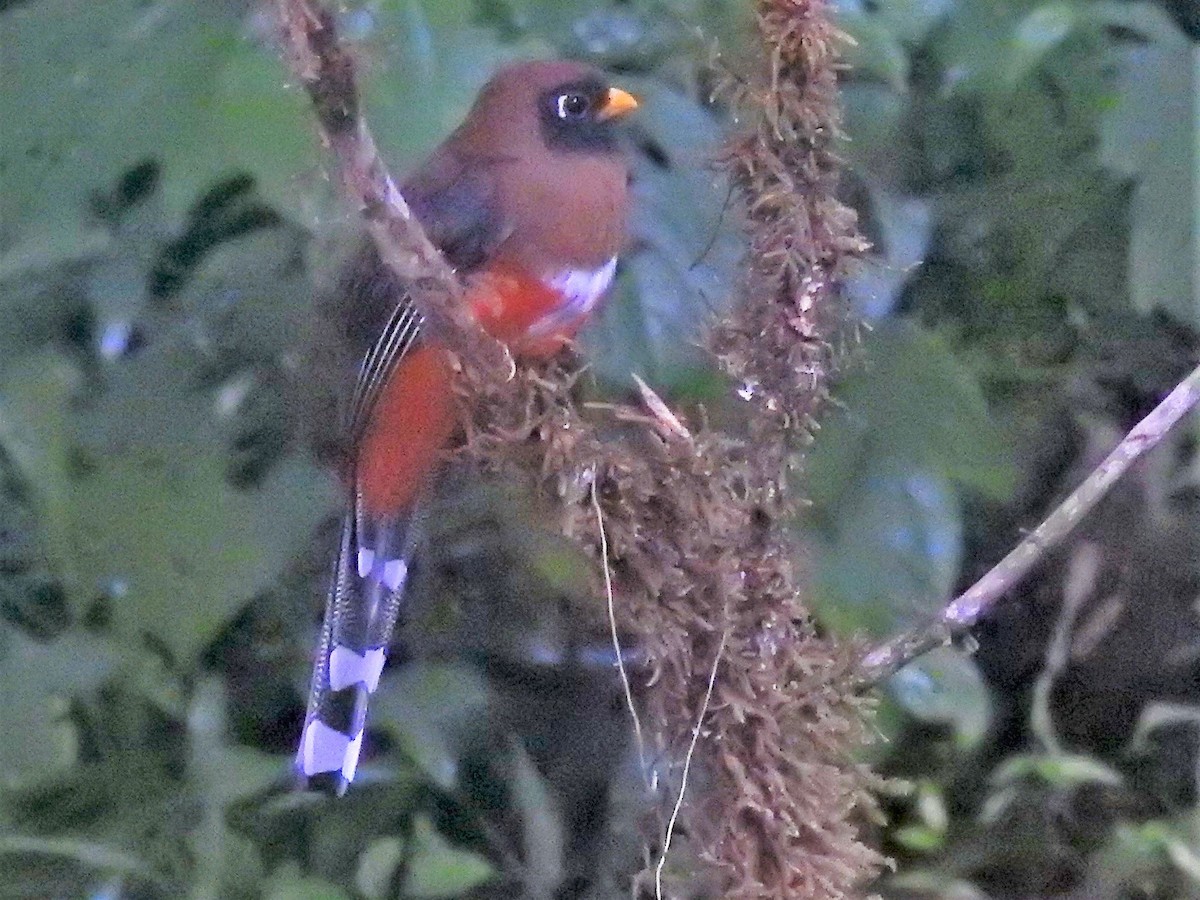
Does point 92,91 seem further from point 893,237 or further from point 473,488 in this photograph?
point 893,237

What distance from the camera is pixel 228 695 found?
1.79 m

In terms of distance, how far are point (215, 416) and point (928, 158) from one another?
2.68 ft

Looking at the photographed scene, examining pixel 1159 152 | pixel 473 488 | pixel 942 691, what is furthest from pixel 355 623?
pixel 1159 152

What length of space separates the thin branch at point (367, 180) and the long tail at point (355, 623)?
48cm

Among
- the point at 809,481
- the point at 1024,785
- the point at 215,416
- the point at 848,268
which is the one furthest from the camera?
the point at 1024,785

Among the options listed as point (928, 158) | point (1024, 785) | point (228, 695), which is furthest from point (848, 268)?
point (1024, 785)

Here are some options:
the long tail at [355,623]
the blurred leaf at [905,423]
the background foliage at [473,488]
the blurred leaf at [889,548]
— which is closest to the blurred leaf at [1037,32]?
the background foliage at [473,488]

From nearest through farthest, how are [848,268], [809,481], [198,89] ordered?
[848,268]
[198,89]
[809,481]

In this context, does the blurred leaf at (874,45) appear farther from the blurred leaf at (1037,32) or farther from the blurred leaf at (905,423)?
the blurred leaf at (905,423)

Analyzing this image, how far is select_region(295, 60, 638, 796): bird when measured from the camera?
141 cm

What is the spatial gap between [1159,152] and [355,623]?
0.90 meters

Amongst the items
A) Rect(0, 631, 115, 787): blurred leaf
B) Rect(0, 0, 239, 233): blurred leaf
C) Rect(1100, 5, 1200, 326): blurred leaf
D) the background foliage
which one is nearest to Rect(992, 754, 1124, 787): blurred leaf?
the background foliage

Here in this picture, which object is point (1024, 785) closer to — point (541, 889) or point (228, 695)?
point (541, 889)

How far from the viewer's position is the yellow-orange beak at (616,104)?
1.54 metres
